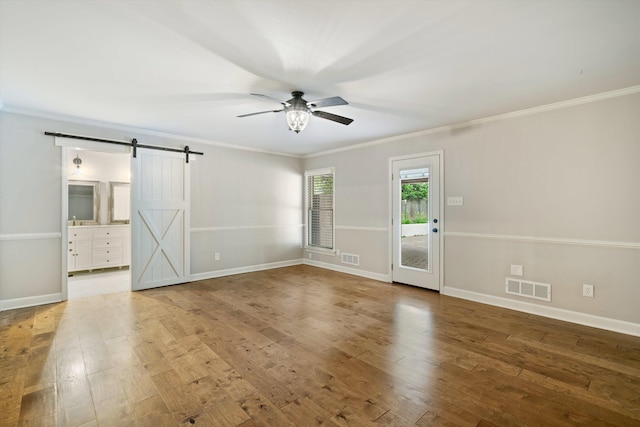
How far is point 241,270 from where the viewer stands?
5.87 m

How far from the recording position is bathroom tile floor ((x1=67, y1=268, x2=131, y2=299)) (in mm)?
4590

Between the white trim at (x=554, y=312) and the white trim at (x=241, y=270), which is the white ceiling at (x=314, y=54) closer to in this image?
the white trim at (x=554, y=312)

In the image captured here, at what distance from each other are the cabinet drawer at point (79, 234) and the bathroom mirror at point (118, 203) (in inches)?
18.3

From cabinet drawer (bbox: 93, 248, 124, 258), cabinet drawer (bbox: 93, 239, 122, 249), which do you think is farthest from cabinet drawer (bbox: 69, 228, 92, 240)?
cabinet drawer (bbox: 93, 248, 124, 258)

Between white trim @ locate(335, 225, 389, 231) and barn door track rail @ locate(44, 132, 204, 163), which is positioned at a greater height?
barn door track rail @ locate(44, 132, 204, 163)

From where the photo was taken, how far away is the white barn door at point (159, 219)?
4.67 m

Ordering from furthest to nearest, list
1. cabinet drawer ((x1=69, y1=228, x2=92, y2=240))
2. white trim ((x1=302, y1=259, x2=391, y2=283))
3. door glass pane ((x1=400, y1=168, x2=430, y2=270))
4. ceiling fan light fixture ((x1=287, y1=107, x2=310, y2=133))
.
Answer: cabinet drawer ((x1=69, y1=228, x2=92, y2=240)) < white trim ((x1=302, y1=259, x2=391, y2=283)) < door glass pane ((x1=400, y1=168, x2=430, y2=270)) < ceiling fan light fixture ((x1=287, y1=107, x2=310, y2=133))

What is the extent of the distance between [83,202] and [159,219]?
2.60m

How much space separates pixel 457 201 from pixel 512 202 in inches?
27.8

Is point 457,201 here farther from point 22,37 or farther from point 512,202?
point 22,37

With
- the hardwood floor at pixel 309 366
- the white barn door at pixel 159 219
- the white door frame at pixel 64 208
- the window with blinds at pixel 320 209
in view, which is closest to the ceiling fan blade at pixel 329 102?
the hardwood floor at pixel 309 366

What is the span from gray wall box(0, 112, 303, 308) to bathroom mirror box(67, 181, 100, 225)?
69 centimetres

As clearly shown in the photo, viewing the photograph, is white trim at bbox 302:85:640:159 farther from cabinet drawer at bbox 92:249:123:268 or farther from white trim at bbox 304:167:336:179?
cabinet drawer at bbox 92:249:123:268

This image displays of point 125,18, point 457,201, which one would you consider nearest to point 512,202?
point 457,201
